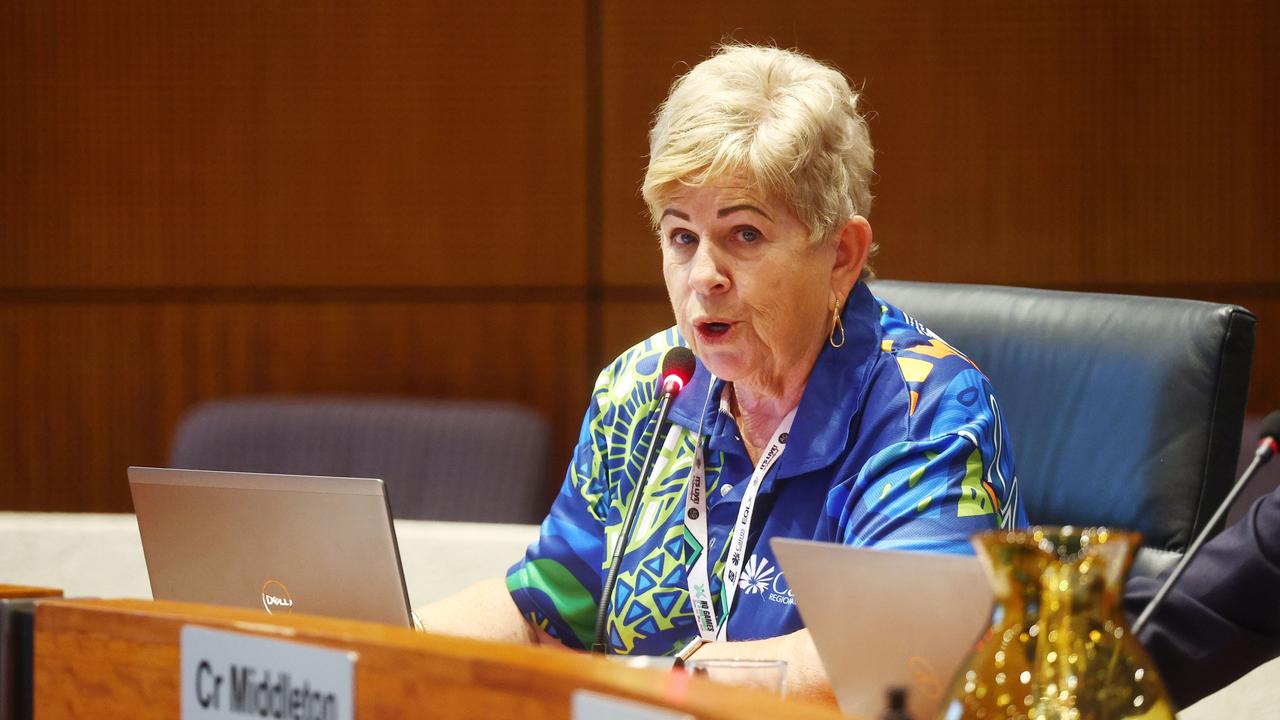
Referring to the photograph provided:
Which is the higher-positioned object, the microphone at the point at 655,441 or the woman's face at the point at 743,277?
the woman's face at the point at 743,277

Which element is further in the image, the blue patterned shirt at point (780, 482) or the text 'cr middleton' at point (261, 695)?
the blue patterned shirt at point (780, 482)

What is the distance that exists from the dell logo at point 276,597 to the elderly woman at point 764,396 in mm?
380

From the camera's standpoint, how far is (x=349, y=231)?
3.27m

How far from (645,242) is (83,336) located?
142 cm

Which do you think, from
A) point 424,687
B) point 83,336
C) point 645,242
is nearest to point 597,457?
point 424,687

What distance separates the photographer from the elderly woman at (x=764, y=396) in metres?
1.50

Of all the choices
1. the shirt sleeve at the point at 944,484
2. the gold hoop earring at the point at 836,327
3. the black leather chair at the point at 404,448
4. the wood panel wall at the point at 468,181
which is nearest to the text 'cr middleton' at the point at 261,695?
the shirt sleeve at the point at 944,484

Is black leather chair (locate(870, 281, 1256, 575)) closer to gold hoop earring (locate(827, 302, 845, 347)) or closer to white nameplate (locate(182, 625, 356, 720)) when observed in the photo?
gold hoop earring (locate(827, 302, 845, 347))

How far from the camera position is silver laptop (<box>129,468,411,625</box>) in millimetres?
1175

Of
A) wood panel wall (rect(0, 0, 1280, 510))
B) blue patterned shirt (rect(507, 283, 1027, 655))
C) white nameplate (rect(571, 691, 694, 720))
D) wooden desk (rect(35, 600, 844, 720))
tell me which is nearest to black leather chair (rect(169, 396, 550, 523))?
wood panel wall (rect(0, 0, 1280, 510))

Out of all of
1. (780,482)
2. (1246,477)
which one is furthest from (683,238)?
(1246,477)

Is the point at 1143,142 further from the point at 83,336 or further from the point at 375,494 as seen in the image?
the point at 83,336

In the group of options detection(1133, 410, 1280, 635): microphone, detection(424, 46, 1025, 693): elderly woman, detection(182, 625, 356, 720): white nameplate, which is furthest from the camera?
detection(424, 46, 1025, 693): elderly woman

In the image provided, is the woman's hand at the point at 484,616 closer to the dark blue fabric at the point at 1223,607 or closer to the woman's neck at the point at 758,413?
the woman's neck at the point at 758,413
